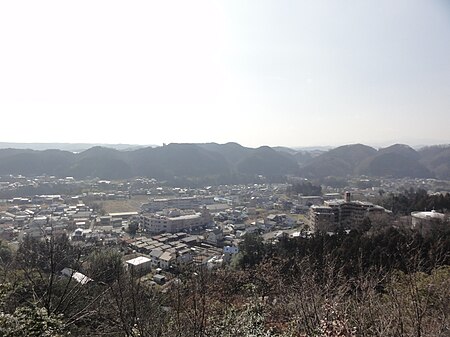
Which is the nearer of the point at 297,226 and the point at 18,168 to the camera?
the point at 297,226

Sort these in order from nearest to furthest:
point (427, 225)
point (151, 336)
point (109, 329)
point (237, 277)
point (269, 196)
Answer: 1. point (151, 336)
2. point (109, 329)
3. point (237, 277)
4. point (427, 225)
5. point (269, 196)

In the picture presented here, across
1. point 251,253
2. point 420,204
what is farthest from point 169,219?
point 420,204

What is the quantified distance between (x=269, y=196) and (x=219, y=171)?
754 inches

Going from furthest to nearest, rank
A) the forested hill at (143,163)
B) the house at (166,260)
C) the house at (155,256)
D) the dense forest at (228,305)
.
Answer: the forested hill at (143,163) → the house at (155,256) → the house at (166,260) → the dense forest at (228,305)

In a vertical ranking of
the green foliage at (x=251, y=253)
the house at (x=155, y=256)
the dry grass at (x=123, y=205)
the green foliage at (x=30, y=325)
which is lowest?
the dry grass at (x=123, y=205)

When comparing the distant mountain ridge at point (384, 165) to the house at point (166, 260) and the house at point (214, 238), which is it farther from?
the house at point (166, 260)

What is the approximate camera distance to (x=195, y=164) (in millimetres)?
51594

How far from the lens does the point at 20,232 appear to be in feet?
52.0

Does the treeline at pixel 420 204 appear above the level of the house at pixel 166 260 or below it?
above

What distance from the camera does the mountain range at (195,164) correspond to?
44156 mm

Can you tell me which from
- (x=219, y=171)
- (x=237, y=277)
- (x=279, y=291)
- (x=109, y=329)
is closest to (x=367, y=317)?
(x=279, y=291)

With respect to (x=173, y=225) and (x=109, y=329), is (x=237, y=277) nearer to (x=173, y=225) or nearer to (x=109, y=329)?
(x=109, y=329)

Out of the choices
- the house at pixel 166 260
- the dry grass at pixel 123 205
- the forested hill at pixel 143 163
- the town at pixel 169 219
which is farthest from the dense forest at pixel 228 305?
the forested hill at pixel 143 163

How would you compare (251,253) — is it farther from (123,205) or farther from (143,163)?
(143,163)
